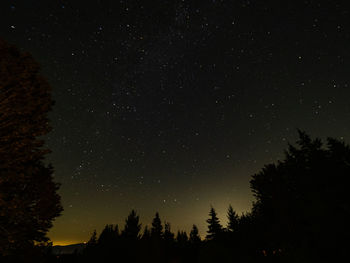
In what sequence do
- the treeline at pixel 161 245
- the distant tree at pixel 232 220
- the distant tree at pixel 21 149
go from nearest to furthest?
the distant tree at pixel 21 149, the treeline at pixel 161 245, the distant tree at pixel 232 220

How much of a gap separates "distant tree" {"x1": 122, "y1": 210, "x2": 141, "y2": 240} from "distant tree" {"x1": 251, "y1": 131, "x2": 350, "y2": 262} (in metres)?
31.3

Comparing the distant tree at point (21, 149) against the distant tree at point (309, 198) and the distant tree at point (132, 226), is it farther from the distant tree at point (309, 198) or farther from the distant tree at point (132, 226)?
the distant tree at point (132, 226)

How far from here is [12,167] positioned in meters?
5.70

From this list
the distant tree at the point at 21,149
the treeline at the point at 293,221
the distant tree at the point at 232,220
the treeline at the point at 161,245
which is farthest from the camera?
the distant tree at the point at 232,220

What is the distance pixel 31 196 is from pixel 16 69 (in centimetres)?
366

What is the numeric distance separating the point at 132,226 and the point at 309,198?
45.3 m

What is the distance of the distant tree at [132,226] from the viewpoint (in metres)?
51.1

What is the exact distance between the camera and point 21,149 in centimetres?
596

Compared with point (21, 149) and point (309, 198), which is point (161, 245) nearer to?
point (309, 198)

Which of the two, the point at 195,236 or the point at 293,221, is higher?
the point at 195,236

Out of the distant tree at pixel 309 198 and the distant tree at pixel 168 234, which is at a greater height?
the distant tree at pixel 168 234

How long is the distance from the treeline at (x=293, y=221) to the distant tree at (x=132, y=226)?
11.7m

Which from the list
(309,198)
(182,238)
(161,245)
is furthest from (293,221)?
(182,238)

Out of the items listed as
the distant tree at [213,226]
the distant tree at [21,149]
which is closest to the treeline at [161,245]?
the distant tree at [213,226]
